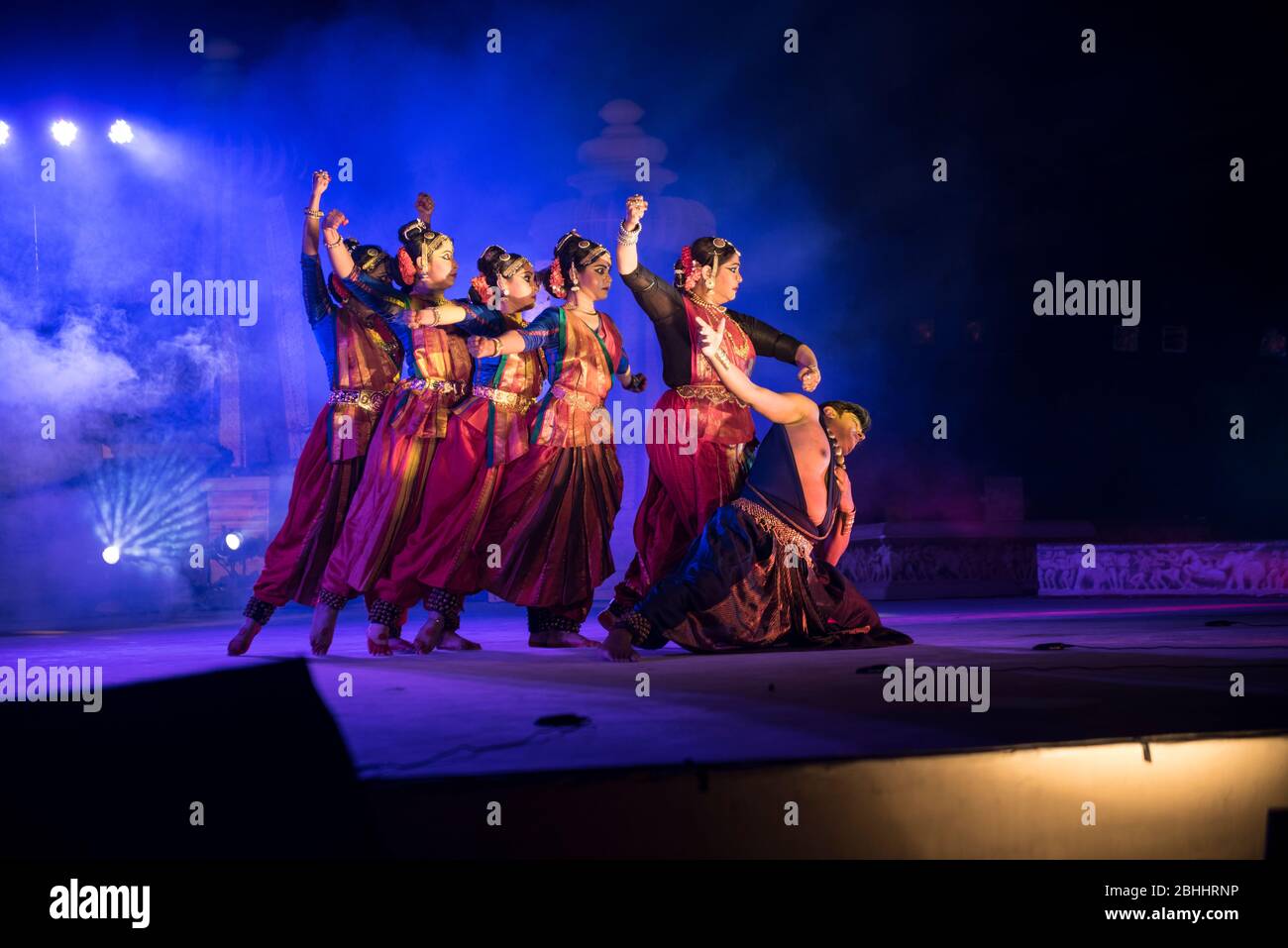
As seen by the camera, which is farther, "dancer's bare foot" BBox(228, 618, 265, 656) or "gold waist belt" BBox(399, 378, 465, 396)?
"gold waist belt" BBox(399, 378, 465, 396)

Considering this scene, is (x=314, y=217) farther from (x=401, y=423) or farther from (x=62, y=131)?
(x=62, y=131)

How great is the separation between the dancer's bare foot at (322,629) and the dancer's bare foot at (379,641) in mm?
164

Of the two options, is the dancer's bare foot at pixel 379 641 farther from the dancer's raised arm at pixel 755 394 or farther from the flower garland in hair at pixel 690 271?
the flower garland in hair at pixel 690 271

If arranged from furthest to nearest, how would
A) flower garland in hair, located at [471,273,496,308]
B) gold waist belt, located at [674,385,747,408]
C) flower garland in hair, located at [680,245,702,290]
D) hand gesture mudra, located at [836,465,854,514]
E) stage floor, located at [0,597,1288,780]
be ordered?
flower garland in hair, located at [471,273,496,308]
flower garland in hair, located at [680,245,702,290]
gold waist belt, located at [674,385,747,408]
hand gesture mudra, located at [836,465,854,514]
stage floor, located at [0,597,1288,780]

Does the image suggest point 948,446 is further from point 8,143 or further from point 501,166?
point 8,143

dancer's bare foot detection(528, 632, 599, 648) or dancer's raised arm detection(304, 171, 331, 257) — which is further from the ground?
dancer's raised arm detection(304, 171, 331, 257)

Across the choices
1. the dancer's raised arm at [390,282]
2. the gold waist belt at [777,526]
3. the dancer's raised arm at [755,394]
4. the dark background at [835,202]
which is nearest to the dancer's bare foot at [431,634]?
the dancer's raised arm at [390,282]

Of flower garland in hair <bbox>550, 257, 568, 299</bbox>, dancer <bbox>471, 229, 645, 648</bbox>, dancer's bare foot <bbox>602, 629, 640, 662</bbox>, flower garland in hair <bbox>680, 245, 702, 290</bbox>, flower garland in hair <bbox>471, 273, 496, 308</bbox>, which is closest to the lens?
dancer's bare foot <bbox>602, 629, 640, 662</bbox>

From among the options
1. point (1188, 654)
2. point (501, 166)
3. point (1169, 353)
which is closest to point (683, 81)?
point (501, 166)

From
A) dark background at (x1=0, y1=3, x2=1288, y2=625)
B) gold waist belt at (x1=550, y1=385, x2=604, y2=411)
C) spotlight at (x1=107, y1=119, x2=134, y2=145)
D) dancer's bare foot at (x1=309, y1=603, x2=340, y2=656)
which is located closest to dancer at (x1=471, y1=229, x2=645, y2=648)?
gold waist belt at (x1=550, y1=385, x2=604, y2=411)

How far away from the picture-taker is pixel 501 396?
5.18 metres

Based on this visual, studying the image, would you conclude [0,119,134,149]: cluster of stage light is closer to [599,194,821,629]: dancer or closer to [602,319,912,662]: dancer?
[599,194,821,629]: dancer

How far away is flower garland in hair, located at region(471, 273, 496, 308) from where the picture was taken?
541 centimetres

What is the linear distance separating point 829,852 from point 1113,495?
9.52 metres
